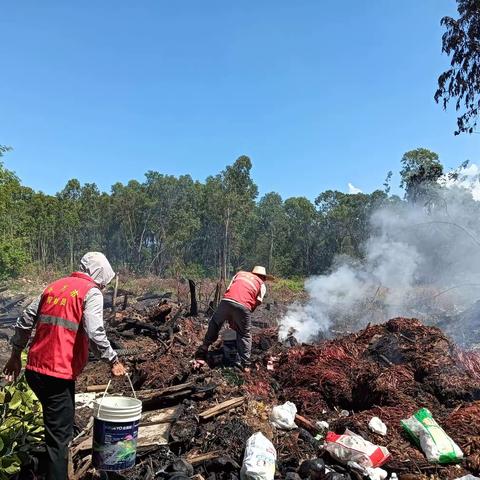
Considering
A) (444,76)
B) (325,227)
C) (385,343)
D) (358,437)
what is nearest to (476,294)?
(444,76)

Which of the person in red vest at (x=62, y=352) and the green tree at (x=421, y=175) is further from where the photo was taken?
the green tree at (x=421, y=175)

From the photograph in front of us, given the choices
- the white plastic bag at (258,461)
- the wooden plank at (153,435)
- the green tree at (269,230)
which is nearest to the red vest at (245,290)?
the wooden plank at (153,435)

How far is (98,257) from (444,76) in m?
14.6

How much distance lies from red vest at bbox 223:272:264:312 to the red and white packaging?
126 inches

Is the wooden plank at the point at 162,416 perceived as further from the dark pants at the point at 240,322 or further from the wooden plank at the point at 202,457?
the dark pants at the point at 240,322

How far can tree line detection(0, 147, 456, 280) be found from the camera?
48219 mm

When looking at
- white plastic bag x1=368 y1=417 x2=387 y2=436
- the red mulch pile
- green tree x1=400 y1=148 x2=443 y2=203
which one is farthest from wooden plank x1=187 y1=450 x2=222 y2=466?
green tree x1=400 y1=148 x2=443 y2=203

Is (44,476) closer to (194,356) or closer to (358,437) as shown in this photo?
(358,437)

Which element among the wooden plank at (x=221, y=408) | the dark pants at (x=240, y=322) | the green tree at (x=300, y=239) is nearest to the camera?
the wooden plank at (x=221, y=408)

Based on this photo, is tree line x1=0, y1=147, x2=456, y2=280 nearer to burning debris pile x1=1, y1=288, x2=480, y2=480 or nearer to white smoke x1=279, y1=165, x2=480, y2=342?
white smoke x1=279, y1=165, x2=480, y2=342

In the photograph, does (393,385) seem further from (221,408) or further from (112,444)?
(112,444)

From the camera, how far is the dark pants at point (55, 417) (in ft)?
12.5

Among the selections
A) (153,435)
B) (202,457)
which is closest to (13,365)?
(153,435)

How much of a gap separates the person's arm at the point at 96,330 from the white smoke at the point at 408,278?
7.67m
